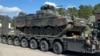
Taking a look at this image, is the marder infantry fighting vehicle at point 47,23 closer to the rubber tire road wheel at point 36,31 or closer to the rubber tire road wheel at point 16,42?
the rubber tire road wheel at point 36,31

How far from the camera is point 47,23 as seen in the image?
797 inches

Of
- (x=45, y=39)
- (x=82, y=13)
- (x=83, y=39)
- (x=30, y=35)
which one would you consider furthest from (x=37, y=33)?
(x=82, y=13)

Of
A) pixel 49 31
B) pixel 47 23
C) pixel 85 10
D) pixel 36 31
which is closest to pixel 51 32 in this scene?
pixel 49 31

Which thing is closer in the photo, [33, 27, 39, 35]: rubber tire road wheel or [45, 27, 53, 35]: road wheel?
[45, 27, 53, 35]: road wheel

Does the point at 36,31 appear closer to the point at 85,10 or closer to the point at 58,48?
the point at 58,48

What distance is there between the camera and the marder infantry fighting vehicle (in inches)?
733

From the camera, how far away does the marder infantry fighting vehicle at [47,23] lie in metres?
18.6

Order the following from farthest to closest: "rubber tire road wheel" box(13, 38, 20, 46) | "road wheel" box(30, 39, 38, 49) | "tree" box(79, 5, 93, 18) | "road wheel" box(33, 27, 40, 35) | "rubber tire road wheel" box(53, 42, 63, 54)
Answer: "tree" box(79, 5, 93, 18) → "rubber tire road wheel" box(13, 38, 20, 46) → "road wheel" box(33, 27, 40, 35) → "road wheel" box(30, 39, 38, 49) → "rubber tire road wheel" box(53, 42, 63, 54)

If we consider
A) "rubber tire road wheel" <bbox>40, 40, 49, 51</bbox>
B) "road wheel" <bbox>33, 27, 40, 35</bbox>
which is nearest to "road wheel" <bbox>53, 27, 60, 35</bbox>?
"rubber tire road wheel" <bbox>40, 40, 49, 51</bbox>

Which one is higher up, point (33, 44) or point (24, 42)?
point (24, 42)

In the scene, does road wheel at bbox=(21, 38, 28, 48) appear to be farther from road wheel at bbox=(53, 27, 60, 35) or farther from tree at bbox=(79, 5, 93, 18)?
tree at bbox=(79, 5, 93, 18)

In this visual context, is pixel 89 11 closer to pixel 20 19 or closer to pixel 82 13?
pixel 82 13

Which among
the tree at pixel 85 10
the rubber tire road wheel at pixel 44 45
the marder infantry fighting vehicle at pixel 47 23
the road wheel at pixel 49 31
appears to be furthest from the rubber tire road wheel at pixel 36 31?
the tree at pixel 85 10

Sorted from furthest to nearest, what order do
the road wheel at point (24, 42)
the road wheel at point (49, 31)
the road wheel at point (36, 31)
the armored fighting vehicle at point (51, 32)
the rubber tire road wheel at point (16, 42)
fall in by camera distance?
the rubber tire road wheel at point (16, 42) → the road wheel at point (24, 42) → the road wheel at point (36, 31) → the road wheel at point (49, 31) → the armored fighting vehicle at point (51, 32)
